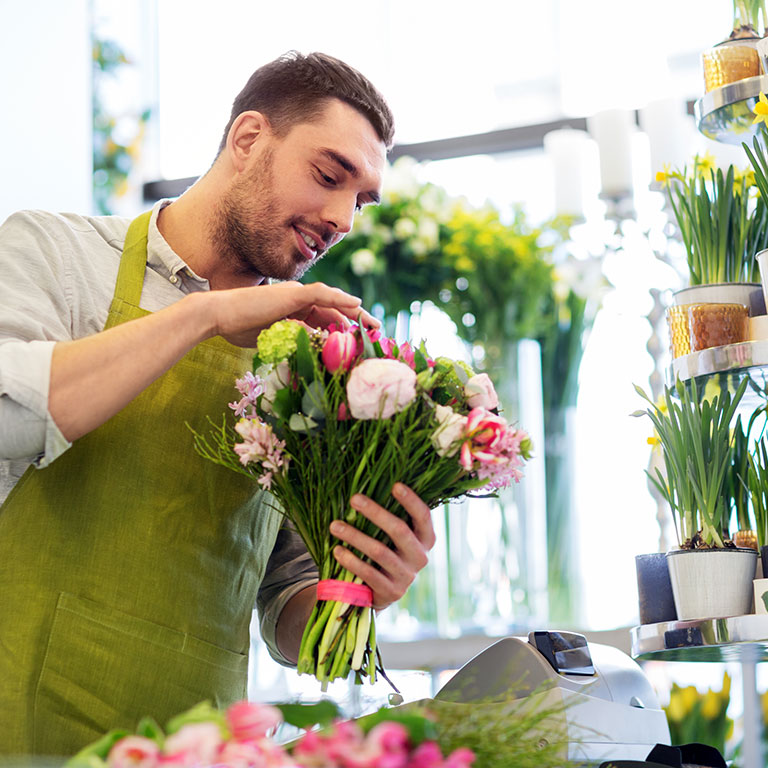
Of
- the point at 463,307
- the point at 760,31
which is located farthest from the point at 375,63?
the point at 760,31

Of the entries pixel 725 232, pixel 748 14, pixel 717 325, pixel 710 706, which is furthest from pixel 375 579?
pixel 710 706

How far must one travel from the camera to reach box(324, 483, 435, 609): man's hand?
122cm

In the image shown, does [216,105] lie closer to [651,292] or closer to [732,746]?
[651,292]

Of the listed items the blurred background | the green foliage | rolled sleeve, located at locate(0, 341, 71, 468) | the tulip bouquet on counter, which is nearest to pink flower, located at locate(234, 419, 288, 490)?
the tulip bouquet on counter

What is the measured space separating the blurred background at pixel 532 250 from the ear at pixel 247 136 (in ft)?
4.25

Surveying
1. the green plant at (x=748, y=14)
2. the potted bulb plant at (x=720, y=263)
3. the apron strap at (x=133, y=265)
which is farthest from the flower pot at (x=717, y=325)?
the apron strap at (x=133, y=265)

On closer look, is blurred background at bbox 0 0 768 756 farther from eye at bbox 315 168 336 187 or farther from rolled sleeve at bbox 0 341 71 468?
rolled sleeve at bbox 0 341 71 468

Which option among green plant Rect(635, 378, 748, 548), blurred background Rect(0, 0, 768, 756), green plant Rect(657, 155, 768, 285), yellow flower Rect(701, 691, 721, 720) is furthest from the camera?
blurred background Rect(0, 0, 768, 756)

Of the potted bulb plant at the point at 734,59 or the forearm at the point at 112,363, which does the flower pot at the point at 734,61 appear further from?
the forearm at the point at 112,363

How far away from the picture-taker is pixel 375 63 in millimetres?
4125

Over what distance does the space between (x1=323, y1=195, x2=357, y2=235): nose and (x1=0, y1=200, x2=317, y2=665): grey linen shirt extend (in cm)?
23

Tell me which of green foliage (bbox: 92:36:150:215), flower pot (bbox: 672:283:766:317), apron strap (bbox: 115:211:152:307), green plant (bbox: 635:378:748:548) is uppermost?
green foliage (bbox: 92:36:150:215)

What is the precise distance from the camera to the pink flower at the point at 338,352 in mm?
1217

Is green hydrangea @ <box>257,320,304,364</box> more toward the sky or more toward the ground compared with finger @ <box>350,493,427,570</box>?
more toward the sky
